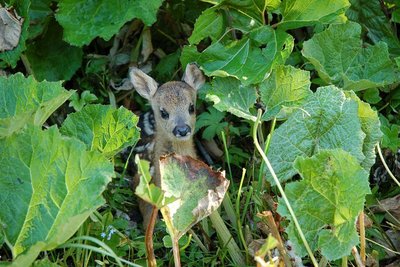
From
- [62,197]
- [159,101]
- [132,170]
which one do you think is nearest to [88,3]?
[159,101]

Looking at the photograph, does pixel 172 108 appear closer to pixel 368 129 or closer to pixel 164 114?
pixel 164 114

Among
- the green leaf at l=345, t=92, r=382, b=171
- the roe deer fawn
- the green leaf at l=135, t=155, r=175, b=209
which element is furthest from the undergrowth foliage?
the green leaf at l=135, t=155, r=175, b=209

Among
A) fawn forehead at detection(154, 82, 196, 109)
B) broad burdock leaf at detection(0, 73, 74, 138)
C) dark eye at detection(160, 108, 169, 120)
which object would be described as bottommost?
dark eye at detection(160, 108, 169, 120)

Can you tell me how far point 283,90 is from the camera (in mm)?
3861

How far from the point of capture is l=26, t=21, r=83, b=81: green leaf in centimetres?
529

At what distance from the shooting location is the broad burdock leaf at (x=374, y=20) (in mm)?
5070

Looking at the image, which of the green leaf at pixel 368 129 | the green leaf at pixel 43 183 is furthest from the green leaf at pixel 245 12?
the green leaf at pixel 43 183

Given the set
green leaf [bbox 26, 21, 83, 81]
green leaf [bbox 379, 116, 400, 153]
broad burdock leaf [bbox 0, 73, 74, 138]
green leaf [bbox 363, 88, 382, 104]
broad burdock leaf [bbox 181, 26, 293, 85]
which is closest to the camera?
broad burdock leaf [bbox 0, 73, 74, 138]

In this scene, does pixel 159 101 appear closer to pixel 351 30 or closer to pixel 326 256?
pixel 351 30

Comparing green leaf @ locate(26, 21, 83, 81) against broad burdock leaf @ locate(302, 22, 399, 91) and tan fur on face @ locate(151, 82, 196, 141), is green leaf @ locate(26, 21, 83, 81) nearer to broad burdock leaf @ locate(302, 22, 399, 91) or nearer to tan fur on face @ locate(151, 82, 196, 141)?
tan fur on face @ locate(151, 82, 196, 141)

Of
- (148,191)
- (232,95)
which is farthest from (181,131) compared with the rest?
A: (148,191)

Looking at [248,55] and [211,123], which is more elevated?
[248,55]

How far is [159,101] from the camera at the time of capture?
5.22 metres

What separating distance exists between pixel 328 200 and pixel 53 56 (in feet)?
8.84
